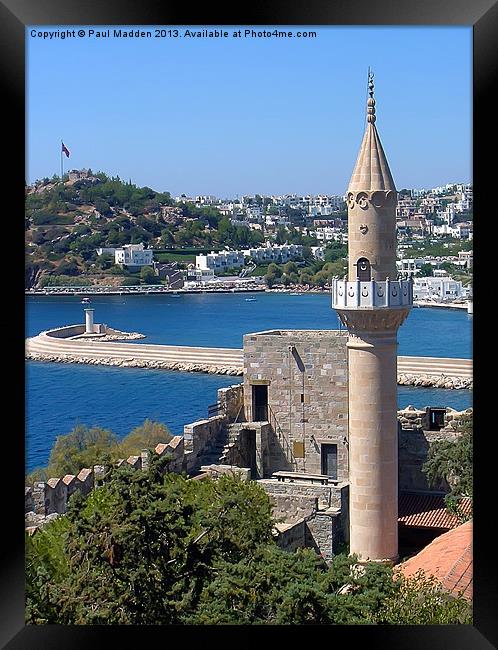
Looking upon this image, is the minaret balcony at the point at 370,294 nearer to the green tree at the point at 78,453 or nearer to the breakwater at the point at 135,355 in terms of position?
→ the green tree at the point at 78,453

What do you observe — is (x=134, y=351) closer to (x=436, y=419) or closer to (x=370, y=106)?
(x=436, y=419)

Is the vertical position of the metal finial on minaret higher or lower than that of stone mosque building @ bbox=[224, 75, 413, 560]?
higher

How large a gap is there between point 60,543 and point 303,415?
388 cm

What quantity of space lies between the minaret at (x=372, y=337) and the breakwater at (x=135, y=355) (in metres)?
12.8

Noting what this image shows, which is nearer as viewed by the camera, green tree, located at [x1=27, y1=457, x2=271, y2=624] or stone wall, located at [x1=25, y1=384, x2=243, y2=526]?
green tree, located at [x1=27, y1=457, x2=271, y2=624]

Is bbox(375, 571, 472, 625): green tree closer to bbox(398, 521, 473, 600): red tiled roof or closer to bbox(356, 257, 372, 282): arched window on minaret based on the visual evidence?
bbox(398, 521, 473, 600): red tiled roof

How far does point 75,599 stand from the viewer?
4258 millimetres

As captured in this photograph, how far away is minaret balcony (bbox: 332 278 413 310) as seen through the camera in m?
6.88

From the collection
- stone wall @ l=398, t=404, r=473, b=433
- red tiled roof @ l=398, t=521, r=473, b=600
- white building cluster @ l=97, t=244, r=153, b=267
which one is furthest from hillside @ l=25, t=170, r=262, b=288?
red tiled roof @ l=398, t=521, r=473, b=600

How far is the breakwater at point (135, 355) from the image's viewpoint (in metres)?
20.8

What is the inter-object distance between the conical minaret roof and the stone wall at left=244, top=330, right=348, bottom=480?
6.60ft
